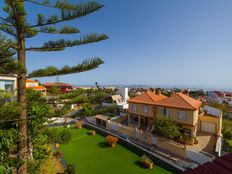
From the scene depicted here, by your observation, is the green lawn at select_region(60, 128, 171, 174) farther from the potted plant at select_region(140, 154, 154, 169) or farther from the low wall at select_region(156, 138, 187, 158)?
the low wall at select_region(156, 138, 187, 158)

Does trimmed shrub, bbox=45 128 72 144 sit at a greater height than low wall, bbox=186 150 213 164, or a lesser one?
greater

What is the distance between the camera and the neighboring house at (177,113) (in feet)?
59.9

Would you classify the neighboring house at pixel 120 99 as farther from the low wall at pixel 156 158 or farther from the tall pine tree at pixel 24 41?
the tall pine tree at pixel 24 41

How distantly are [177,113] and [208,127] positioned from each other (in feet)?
13.4

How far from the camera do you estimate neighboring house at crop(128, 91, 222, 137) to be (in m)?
18.2

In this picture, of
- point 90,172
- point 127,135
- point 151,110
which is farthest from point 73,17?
point 151,110

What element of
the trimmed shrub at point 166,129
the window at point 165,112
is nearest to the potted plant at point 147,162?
the trimmed shrub at point 166,129

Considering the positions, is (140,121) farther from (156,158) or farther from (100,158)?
(100,158)

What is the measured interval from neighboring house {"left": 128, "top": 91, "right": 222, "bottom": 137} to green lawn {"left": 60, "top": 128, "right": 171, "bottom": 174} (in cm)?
691

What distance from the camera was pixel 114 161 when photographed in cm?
1341

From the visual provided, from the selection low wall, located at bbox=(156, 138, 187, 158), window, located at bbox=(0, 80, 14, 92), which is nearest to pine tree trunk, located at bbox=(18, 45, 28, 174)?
window, located at bbox=(0, 80, 14, 92)

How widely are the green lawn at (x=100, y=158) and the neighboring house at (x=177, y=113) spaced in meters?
6.91

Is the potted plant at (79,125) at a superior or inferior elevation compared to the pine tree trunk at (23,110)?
inferior

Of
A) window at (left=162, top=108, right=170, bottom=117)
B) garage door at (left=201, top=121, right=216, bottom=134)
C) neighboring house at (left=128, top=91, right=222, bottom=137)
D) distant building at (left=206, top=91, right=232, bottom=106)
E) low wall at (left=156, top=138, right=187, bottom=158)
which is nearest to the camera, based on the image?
low wall at (left=156, top=138, right=187, bottom=158)
